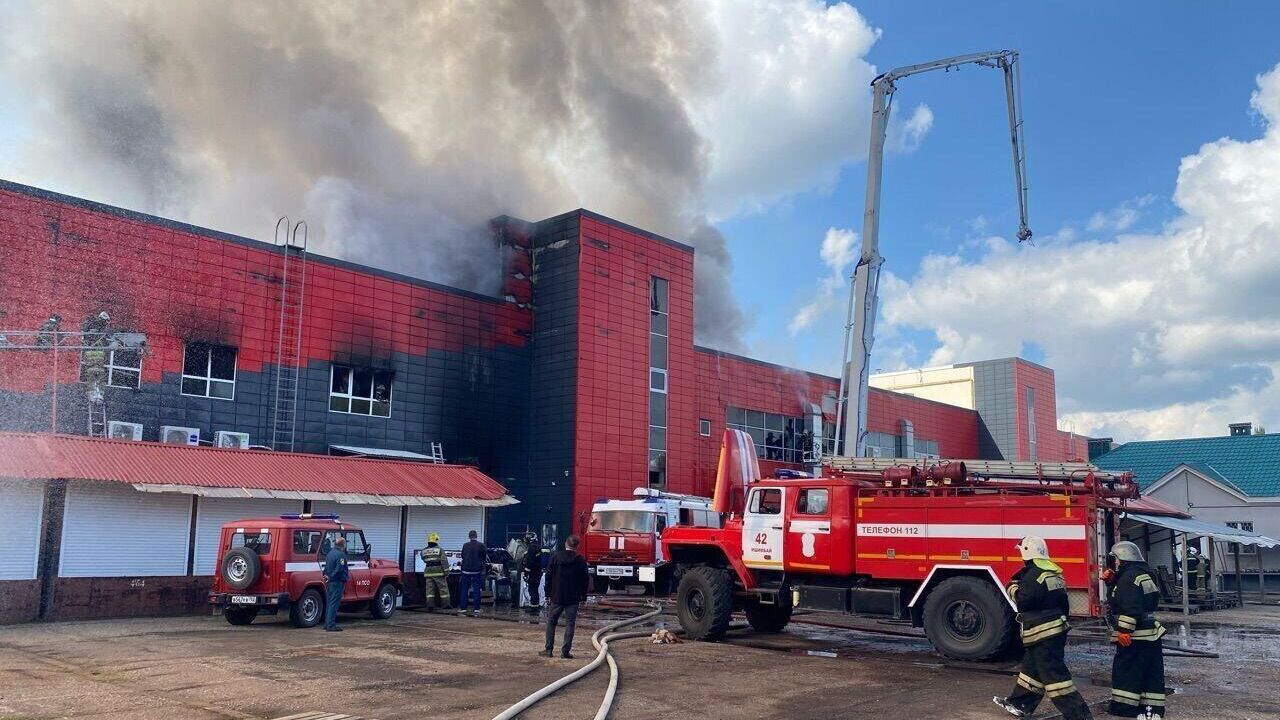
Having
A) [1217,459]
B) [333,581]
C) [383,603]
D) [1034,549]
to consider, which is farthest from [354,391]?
[1217,459]

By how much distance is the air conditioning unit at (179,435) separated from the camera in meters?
21.3

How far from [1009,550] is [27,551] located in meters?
15.9

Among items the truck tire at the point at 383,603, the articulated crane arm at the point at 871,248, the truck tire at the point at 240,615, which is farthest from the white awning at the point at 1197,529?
the truck tire at the point at 240,615

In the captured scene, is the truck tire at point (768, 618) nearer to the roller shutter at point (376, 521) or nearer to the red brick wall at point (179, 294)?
the roller shutter at point (376, 521)

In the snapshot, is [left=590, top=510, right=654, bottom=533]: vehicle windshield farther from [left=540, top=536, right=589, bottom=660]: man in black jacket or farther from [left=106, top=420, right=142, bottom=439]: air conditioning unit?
[left=106, top=420, right=142, bottom=439]: air conditioning unit

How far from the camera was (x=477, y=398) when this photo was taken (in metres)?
28.6

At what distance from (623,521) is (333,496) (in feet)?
23.6

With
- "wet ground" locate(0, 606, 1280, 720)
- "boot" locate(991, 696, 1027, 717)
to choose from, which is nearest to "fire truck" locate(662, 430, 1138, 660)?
"wet ground" locate(0, 606, 1280, 720)

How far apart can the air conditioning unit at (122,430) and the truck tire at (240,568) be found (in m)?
6.04

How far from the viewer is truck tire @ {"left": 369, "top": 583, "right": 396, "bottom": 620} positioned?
18.3m

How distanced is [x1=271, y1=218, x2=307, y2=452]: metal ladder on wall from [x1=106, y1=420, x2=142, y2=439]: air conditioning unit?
3276 millimetres

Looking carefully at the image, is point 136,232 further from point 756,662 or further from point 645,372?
point 756,662

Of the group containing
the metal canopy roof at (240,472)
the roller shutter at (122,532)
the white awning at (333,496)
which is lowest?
the roller shutter at (122,532)

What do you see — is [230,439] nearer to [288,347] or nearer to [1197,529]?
[288,347]
